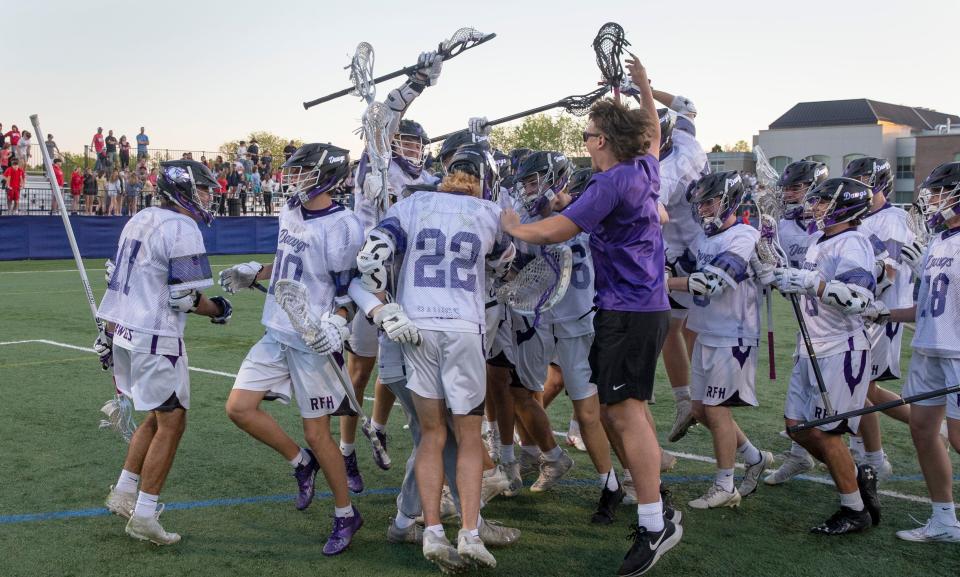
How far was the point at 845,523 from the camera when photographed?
16.6 ft

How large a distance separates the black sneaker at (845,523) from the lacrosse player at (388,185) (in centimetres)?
276

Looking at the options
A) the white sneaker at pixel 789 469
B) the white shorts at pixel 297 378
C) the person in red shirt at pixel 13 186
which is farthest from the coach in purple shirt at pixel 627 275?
the person in red shirt at pixel 13 186

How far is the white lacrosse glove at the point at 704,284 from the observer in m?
5.23

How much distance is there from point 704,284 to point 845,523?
1560 mm

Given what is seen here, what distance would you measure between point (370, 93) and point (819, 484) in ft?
13.1

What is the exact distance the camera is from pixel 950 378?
484cm

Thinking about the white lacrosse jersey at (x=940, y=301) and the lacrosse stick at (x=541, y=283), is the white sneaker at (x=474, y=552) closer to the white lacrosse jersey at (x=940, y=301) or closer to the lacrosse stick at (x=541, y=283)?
the lacrosse stick at (x=541, y=283)

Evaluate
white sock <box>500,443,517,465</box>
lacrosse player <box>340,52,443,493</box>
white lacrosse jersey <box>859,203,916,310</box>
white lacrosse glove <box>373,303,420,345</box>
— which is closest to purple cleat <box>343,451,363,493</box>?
lacrosse player <box>340,52,443,493</box>

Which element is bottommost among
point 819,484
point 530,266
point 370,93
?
point 819,484

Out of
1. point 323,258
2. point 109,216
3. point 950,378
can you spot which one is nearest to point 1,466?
point 323,258

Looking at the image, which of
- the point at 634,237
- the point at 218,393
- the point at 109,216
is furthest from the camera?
the point at 109,216

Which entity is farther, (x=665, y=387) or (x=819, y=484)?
(x=665, y=387)

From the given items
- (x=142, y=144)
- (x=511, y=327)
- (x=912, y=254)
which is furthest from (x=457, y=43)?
(x=142, y=144)

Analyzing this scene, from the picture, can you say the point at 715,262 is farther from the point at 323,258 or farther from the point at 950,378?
the point at 323,258
